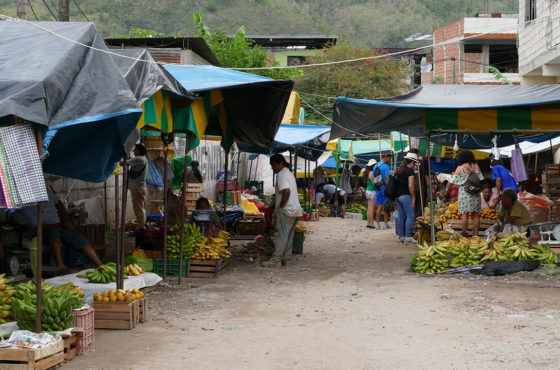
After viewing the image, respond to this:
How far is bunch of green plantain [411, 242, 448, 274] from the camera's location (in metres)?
10.2

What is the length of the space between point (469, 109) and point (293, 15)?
218 feet

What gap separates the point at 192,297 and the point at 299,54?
46405mm

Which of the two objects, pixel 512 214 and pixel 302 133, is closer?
pixel 512 214

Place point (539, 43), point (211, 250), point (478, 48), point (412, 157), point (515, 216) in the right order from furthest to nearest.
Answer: point (478, 48) → point (539, 43) → point (412, 157) → point (515, 216) → point (211, 250)

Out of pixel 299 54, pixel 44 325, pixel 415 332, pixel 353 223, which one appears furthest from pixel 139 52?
pixel 299 54

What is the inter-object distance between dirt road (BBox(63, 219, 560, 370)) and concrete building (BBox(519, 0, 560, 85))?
873 centimetres

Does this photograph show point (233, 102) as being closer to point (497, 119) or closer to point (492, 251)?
point (497, 119)

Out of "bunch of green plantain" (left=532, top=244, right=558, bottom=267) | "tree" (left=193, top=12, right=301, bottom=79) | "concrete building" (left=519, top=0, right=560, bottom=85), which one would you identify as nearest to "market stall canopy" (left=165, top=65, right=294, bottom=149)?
"bunch of green plantain" (left=532, top=244, right=558, bottom=267)

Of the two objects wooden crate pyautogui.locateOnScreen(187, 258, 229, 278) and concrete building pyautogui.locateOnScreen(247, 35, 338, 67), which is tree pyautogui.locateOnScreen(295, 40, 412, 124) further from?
wooden crate pyautogui.locateOnScreen(187, 258, 229, 278)

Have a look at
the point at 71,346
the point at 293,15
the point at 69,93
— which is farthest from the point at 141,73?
the point at 293,15

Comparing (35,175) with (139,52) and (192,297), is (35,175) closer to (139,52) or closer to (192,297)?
(139,52)

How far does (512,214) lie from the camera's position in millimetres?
11281

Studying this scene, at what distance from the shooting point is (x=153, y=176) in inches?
614

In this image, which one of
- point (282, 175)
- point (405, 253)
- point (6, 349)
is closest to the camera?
point (6, 349)
